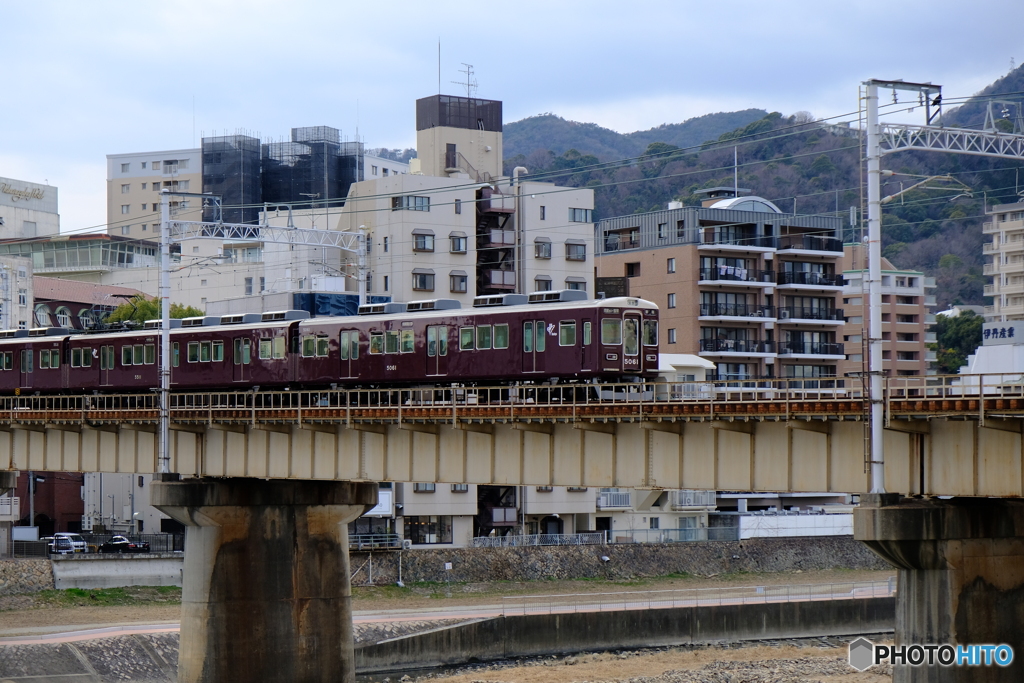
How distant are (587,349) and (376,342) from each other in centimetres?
989

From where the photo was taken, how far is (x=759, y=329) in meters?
102

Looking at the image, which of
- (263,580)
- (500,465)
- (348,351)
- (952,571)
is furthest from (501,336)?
(952,571)

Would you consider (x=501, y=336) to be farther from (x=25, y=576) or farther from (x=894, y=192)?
(x=894, y=192)

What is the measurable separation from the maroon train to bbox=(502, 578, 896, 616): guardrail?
730 inches

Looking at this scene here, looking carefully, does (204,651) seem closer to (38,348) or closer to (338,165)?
(38,348)

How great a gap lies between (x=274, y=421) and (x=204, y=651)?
8971 millimetres

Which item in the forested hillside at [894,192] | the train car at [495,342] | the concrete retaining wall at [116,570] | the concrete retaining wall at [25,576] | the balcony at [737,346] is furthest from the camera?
the forested hillside at [894,192]

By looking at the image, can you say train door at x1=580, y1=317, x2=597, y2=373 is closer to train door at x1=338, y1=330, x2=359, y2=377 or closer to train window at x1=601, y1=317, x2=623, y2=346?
train window at x1=601, y1=317, x2=623, y2=346

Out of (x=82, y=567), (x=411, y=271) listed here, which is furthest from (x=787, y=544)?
(x=82, y=567)

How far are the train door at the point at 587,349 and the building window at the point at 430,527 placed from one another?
120 ft

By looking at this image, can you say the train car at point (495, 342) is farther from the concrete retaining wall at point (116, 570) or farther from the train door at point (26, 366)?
the concrete retaining wall at point (116, 570)

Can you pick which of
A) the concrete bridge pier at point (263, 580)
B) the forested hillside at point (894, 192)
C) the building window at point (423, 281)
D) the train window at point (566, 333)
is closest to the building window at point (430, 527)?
the building window at point (423, 281)

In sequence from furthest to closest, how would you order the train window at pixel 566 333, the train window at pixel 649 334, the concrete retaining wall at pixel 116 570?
1. the concrete retaining wall at pixel 116 570
2. the train window at pixel 649 334
3. the train window at pixel 566 333

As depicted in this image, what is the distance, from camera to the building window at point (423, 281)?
85875mm
